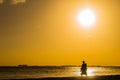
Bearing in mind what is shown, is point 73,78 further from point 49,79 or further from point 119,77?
point 119,77

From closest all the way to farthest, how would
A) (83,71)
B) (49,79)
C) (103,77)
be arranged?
(49,79) < (103,77) < (83,71)

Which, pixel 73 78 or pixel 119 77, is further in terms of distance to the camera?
pixel 119 77

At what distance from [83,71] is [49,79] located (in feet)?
21.1

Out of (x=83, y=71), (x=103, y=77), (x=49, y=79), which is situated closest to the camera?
(x=49, y=79)

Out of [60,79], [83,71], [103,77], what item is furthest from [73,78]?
[83,71]

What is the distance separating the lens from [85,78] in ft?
90.3

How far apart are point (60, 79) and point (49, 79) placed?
85cm

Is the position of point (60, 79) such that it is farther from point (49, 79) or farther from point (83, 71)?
point (83, 71)

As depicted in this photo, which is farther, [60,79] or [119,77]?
[119,77]

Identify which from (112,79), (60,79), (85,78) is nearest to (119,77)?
(112,79)

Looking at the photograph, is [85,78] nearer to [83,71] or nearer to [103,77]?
[103,77]

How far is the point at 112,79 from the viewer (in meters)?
29.0

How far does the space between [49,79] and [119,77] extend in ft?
21.0

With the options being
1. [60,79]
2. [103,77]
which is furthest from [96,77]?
[60,79]
